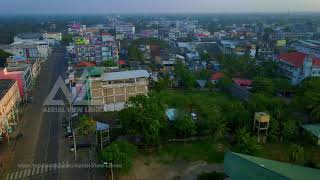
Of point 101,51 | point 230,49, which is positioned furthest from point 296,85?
point 101,51

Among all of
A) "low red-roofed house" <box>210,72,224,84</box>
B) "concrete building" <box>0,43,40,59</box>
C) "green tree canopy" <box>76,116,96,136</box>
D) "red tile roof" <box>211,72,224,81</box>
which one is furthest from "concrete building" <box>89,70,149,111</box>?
"concrete building" <box>0,43,40,59</box>

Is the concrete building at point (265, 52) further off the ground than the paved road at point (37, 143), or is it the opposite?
the concrete building at point (265, 52)

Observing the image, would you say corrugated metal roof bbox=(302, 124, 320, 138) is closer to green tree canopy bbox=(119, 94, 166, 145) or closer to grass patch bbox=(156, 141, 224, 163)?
grass patch bbox=(156, 141, 224, 163)

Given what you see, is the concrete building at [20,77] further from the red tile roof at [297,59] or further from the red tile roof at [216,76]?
the red tile roof at [297,59]

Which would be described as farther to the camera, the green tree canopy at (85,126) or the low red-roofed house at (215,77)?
the low red-roofed house at (215,77)

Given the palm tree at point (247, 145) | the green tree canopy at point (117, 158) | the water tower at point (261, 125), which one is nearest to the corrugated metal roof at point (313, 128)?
the water tower at point (261, 125)

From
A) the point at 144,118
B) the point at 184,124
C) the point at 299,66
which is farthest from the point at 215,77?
the point at 144,118
